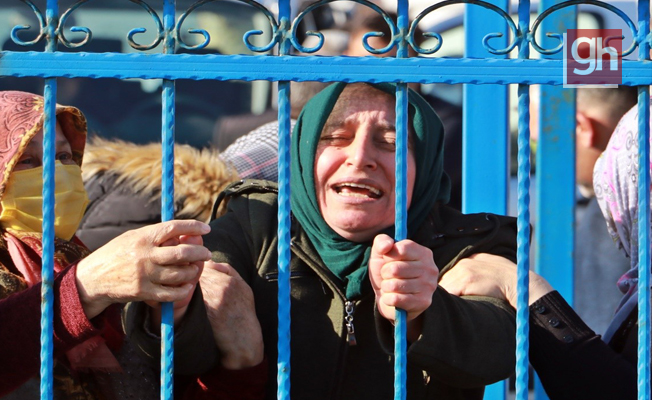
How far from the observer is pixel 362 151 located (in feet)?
7.98

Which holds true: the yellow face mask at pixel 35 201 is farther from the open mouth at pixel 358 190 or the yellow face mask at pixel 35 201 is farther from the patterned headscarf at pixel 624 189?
the patterned headscarf at pixel 624 189

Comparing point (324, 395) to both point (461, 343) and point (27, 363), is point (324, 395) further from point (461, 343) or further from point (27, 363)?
point (27, 363)

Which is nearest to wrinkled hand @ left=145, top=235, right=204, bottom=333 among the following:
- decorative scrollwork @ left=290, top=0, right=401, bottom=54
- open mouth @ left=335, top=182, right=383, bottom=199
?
decorative scrollwork @ left=290, top=0, right=401, bottom=54

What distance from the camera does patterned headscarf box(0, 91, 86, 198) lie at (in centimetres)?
240

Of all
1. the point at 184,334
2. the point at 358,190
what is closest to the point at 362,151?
the point at 358,190

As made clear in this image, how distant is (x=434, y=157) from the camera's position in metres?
2.58

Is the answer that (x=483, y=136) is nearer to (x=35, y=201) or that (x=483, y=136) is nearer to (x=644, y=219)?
(x=644, y=219)

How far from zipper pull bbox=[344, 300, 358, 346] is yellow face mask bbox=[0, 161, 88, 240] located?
733mm

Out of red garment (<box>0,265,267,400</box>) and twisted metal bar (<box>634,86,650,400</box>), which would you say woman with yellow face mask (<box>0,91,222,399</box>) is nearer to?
red garment (<box>0,265,267,400</box>)

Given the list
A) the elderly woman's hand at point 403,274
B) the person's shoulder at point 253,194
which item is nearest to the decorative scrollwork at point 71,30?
the elderly woman's hand at point 403,274

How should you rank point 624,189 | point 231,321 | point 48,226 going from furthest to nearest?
point 624,189, point 231,321, point 48,226

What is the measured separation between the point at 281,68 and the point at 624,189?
1.16m

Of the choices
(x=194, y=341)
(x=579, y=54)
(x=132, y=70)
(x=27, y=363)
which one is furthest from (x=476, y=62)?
(x=27, y=363)
